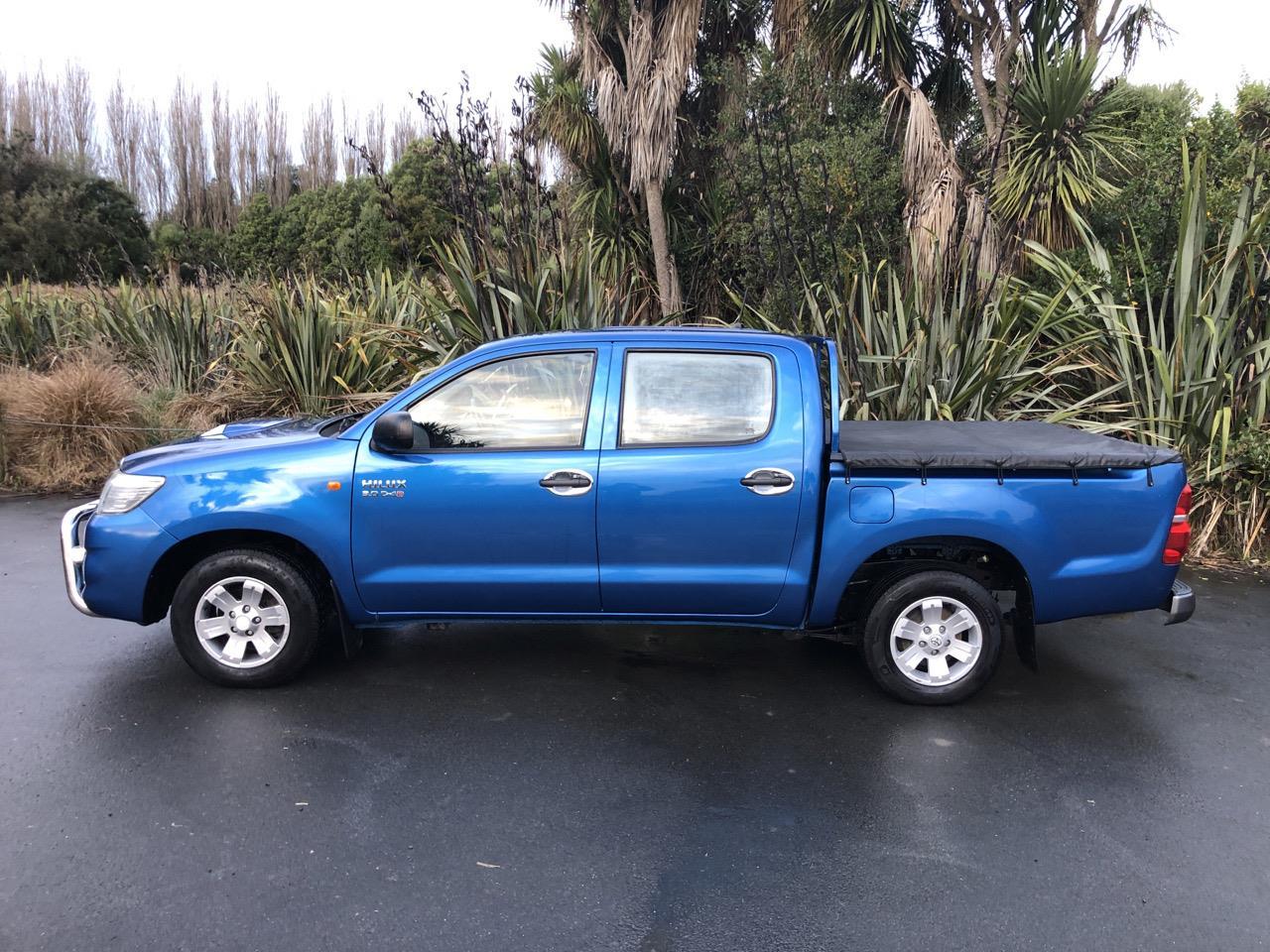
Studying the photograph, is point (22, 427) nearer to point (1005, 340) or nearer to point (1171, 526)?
point (1005, 340)

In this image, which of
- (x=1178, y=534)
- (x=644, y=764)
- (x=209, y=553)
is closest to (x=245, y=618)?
(x=209, y=553)

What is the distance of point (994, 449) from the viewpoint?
4.36 m

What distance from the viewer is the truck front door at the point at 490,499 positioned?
14.0 feet

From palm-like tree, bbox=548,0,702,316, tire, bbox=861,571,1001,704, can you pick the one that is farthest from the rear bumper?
palm-like tree, bbox=548,0,702,316

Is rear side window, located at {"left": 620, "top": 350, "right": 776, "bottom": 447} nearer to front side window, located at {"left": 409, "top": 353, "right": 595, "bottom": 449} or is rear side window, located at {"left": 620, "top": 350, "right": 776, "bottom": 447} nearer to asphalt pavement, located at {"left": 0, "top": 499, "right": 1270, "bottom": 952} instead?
front side window, located at {"left": 409, "top": 353, "right": 595, "bottom": 449}

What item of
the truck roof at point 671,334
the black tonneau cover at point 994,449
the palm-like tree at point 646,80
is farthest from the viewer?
the palm-like tree at point 646,80

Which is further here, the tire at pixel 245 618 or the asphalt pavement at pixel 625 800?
the tire at pixel 245 618

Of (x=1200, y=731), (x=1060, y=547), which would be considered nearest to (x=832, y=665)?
(x=1060, y=547)

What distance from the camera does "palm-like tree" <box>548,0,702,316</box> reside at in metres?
12.8

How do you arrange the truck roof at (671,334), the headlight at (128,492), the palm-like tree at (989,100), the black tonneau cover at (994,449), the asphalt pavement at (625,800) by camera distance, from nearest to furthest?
the asphalt pavement at (625,800) < the black tonneau cover at (994,449) < the headlight at (128,492) < the truck roof at (671,334) < the palm-like tree at (989,100)

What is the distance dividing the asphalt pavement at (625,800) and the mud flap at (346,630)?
0.19m

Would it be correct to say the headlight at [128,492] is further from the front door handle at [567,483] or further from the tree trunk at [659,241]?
the tree trunk at [659,241]

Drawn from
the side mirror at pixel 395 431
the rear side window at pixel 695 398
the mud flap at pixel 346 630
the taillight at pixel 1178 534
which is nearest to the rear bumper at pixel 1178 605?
the taillight at pixel 1178 534

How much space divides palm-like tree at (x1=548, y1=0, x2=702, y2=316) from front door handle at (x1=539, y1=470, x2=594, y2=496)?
328 inches
